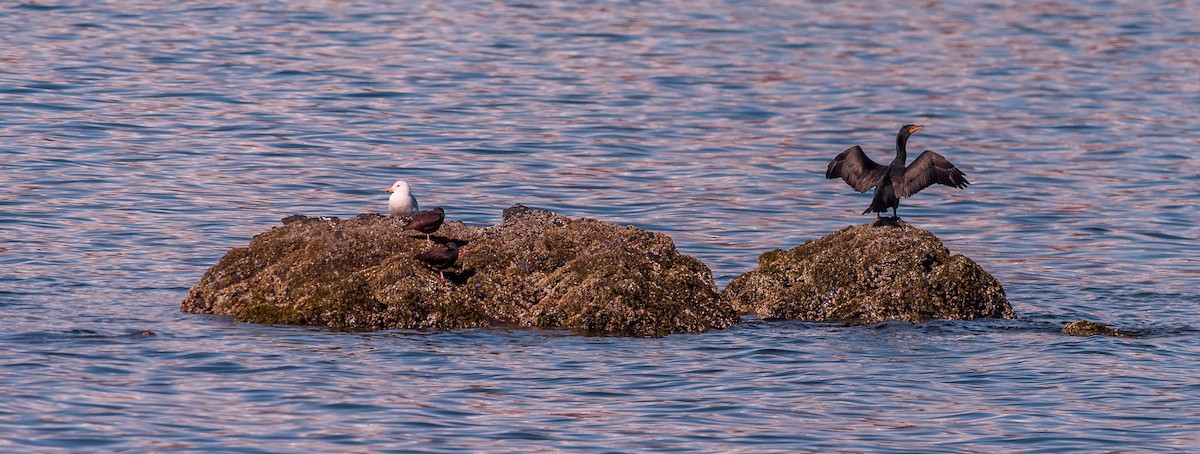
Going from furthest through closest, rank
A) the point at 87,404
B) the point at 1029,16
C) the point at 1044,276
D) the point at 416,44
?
1. the point at 1029,16
2. the point at 416,44
3. the point at 1044,276
4. the point at 87,404

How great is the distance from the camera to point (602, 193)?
83.5 feet

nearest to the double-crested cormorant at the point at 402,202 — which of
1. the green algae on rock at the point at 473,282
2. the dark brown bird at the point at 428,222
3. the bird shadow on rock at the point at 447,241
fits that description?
the green algae on rock at the point at 473,282

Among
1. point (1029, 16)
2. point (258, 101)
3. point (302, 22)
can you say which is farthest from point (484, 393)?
point (1029, 16)

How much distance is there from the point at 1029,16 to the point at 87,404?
137ft

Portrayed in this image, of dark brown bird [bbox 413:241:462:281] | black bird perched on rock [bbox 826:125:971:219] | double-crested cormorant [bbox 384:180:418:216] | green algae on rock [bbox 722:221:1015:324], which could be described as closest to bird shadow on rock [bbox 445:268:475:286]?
dark brown bird [bbox 413:241:462:281]

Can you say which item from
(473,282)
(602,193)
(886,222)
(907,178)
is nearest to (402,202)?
(473,282)

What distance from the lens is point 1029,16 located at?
165 ft

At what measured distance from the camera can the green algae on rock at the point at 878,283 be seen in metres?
16.7

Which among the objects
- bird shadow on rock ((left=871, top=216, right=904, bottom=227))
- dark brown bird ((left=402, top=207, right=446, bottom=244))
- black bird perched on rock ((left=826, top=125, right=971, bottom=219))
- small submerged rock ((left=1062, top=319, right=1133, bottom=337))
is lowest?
small submerged rock ((left=1062, top=319, right=1133, bottom=337))

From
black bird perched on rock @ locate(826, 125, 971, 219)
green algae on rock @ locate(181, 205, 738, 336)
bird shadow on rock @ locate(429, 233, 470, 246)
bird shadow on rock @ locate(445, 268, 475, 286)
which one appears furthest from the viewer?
black bird perched on rock @ locate(826, 125, 971, 219)

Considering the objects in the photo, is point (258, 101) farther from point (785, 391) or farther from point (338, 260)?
point (785, 391)

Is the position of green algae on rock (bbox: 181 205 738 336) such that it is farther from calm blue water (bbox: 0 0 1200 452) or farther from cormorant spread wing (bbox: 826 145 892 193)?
cormorant spread wing (bbox: 826 145 892 193)

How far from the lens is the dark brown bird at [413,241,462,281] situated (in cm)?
1564

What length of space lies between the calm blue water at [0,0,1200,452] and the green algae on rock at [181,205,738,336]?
0.36m
